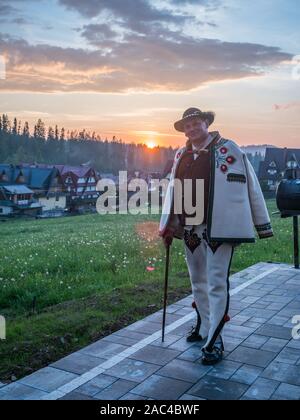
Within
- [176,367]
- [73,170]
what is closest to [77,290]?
[176,367]

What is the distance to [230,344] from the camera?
568cm

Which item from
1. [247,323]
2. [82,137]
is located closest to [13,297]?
[247,323]

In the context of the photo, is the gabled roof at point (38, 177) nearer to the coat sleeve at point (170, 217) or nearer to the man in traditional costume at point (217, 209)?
the coat sleeve at point (170, 217)

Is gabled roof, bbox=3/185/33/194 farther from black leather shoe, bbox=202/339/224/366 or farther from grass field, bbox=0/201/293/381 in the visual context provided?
black leather shoe, bbox=202/339/224/366

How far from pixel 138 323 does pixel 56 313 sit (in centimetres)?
125

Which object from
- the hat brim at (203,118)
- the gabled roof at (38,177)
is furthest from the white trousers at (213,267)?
the gabled roof at (38,177)

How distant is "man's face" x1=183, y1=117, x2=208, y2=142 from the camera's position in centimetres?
529

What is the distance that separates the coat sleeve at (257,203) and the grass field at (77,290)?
2327 mm

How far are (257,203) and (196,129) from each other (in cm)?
111

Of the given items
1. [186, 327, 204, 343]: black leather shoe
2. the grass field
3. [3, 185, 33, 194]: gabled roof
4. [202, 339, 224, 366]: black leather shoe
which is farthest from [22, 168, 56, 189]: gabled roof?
[202, 339, 224, 366]: black leather shoe

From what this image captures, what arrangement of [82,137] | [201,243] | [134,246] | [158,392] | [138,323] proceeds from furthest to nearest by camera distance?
[82,137]
[134,246]
[138,323]
[201,243]
[158,392]

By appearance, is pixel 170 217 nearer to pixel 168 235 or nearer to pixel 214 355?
pixel 168 235
